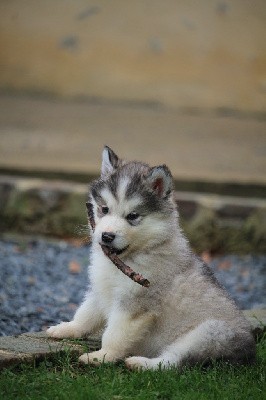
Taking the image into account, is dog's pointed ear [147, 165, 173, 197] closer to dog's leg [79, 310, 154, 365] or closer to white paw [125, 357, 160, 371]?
dog's leg [79, 310, 154, 365]

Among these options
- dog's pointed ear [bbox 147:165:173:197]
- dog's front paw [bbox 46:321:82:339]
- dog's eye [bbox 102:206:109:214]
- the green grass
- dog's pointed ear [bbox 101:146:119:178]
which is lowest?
the green grass

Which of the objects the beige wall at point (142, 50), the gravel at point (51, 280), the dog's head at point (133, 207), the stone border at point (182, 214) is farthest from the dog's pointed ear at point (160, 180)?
the beige wall at point (142, 50)

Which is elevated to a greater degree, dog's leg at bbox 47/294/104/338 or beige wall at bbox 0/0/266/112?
beige wall at bbox 0/0/266/112

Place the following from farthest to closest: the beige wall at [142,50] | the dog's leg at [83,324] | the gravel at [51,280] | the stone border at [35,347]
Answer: the beige wall at [142,50] → the gravel at [51,280] → the dog's leg at [83,324] → the stone border at [35,347]

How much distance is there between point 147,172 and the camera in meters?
5.40

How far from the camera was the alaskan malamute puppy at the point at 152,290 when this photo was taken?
5.25 m

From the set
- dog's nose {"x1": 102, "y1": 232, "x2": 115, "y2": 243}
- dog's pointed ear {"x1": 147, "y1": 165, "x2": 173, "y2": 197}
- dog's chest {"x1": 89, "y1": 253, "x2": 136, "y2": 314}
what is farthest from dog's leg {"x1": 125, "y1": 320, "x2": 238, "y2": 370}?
dog's pointed ear {"x1": 147, "y1": 165, "x2": 173, "y2": 197}

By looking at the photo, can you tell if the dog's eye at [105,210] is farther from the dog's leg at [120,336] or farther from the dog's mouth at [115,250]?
the dog's leg at [120,336]

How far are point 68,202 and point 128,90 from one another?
2.09 metres

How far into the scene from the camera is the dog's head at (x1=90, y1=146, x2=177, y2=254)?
17.3ft

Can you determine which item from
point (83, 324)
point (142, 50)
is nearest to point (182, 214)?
point (142, 50)

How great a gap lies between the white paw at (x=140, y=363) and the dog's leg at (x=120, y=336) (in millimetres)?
73

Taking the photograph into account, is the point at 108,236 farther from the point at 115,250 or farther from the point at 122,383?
the point at 122,383

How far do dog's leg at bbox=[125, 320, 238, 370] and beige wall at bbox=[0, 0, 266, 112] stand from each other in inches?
237
